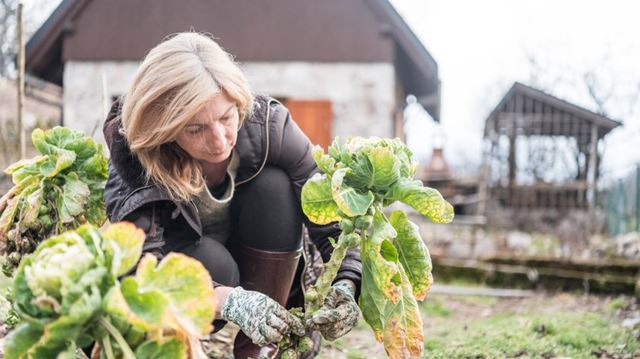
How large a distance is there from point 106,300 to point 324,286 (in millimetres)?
853

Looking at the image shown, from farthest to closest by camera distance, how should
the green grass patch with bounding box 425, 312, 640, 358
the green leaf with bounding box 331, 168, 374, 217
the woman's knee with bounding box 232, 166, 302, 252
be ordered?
1. the green grass patch with bounding box 425, 312, 640, 358
2. the woman's knee with bounding box 232, 166, 302, 252
3. the green leaf with bounding box 331, 168, 374, 217

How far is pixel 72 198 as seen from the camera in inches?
95.0

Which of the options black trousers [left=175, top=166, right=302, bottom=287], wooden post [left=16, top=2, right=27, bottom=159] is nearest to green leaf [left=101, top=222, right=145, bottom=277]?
black trousers [left=175, top=166, right=302, bottom=287]

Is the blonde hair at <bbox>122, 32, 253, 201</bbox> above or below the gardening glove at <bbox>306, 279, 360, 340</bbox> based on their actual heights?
above

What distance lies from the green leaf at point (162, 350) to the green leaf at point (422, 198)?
0.80 metres

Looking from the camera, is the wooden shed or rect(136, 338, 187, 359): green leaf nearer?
rect(136, 338, 187, 359): green leaf

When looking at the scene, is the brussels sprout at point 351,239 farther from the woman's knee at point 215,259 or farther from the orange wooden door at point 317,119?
the orange wooden door at point 317,119

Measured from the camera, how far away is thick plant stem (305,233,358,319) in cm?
198

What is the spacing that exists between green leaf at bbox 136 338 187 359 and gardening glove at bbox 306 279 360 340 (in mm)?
655

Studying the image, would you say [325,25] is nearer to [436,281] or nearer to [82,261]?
[436,281]

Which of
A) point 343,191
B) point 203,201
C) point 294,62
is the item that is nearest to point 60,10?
point 294,62

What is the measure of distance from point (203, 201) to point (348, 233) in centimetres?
69

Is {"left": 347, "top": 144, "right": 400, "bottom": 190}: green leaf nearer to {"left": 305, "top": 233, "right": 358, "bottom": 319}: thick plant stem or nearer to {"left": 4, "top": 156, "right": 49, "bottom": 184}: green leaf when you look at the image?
{"left": 305, "top": 233, "right": 358, "bottom": 319}: thick plant stem

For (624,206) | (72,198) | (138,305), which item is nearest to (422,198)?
(138,305)
